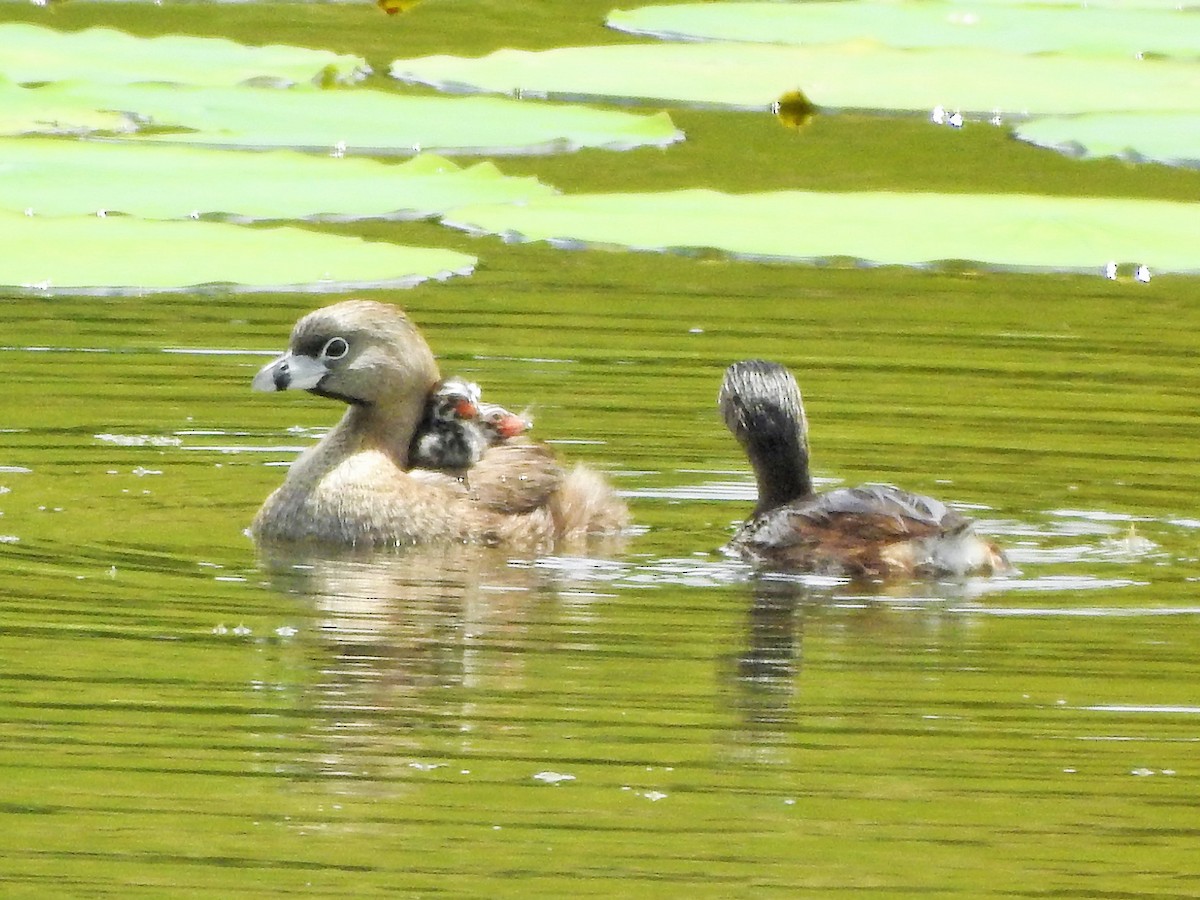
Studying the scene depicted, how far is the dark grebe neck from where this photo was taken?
888 cm

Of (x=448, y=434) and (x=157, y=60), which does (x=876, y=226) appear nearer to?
(x=448, y=434)

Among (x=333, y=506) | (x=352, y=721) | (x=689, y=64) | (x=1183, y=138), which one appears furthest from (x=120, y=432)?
(x=689, y=64)

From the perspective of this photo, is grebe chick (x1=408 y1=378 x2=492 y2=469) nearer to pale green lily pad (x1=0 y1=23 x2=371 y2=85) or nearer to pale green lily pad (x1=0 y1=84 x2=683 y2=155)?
pale green lily pad (x1=0 y1=84 x2=683 y2=155)

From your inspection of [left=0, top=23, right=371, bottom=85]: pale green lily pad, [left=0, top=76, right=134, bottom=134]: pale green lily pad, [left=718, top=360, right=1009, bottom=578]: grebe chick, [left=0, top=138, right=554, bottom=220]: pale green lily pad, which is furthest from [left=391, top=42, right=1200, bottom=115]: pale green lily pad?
[left=718, top=360, right=1009, bottom=578]: grebe chick

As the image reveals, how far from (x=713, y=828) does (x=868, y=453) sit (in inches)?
163

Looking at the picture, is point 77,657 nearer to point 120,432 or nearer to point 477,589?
point 477,589

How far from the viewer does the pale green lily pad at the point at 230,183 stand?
543 inches

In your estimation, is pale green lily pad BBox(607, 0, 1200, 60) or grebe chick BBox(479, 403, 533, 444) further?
pale green lily pad BBox(607, 0, 1200, 60)

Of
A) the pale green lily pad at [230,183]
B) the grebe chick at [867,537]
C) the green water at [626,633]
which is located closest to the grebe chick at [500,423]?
the green water at [626,633]

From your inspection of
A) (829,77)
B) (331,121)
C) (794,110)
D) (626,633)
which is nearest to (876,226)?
(331,121)

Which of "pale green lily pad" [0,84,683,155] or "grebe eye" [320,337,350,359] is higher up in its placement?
"pale green lily pad" [0,84,683,155]

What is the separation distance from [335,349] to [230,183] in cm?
515

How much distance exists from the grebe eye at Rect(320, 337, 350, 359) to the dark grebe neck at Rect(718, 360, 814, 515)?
1273 millimetres

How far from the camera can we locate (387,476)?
9.21 m
